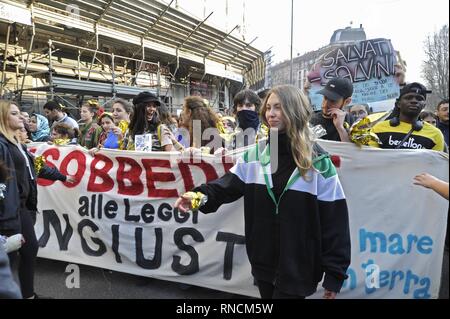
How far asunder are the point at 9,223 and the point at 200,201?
62.0 inches

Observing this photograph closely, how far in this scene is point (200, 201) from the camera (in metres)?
1.97

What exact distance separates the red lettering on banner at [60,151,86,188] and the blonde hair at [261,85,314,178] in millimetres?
2532

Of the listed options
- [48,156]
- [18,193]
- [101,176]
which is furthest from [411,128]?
[48,156]

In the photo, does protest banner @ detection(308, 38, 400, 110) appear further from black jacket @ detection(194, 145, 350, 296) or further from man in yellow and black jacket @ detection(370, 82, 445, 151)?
black jacket @ detection(194, 145, 350, 296)

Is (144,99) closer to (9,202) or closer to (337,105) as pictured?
(9,202)

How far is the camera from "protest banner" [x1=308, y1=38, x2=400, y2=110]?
418 cm

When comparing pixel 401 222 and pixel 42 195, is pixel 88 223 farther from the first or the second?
pixel 401 222

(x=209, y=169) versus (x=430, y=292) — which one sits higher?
(x=209, y=169)

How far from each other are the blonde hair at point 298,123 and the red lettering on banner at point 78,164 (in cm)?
253

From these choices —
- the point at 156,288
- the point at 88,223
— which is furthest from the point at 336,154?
the point at 88,223

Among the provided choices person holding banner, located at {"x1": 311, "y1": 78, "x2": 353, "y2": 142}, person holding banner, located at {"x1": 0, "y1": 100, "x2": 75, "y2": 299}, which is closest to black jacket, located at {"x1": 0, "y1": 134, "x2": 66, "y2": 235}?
person holding banner, located at {"x1": 0, "y1": 100, "x2": 75, "y2": 299}

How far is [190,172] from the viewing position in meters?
3.19

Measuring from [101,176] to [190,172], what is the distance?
1.03 metres

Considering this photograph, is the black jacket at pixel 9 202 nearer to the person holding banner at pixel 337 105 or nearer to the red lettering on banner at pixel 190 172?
the red lettering on banner at pixel 190 172
